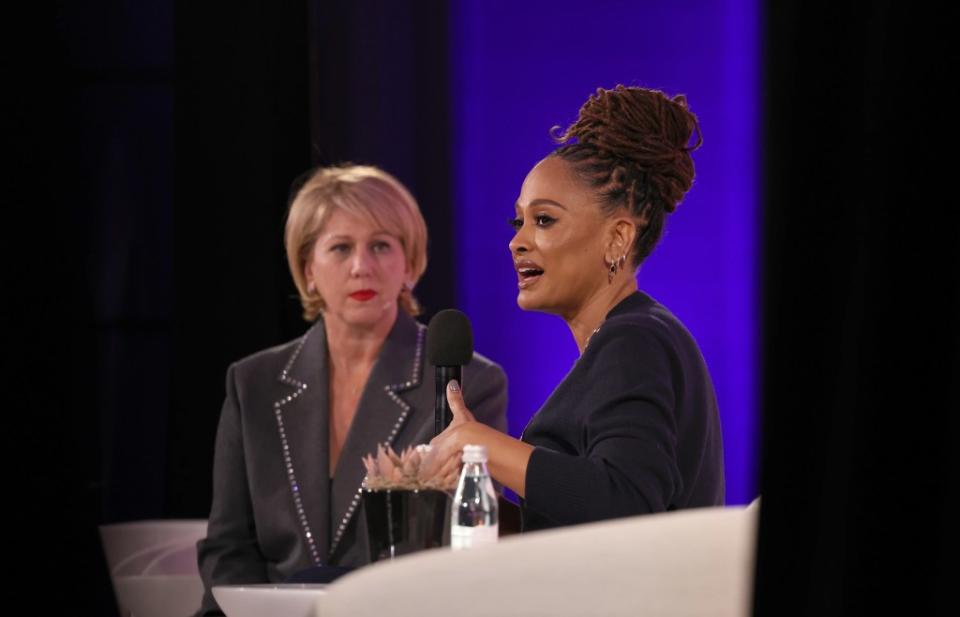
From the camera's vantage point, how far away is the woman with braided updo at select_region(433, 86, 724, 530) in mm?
1958

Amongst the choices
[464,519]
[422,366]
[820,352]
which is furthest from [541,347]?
[820,352]

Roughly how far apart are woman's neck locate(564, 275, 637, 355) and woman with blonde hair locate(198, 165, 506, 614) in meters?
0.83

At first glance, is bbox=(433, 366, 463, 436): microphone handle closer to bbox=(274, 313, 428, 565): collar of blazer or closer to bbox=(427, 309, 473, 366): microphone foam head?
bbox=(427, 309, 473, 366): microphone foam head

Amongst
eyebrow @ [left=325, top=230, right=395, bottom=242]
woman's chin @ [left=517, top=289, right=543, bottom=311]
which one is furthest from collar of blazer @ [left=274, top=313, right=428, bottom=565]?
woman's chin @ [left=517, top=289, right=543, bottom=311]

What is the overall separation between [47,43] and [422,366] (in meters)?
1.40

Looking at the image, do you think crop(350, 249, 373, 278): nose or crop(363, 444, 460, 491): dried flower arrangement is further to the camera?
crop(350, 249, 373, 278): nose

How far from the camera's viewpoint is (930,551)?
152 cm

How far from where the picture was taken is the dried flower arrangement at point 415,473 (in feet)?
6.37

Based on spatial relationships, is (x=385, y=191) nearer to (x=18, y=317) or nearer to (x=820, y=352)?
(x=18, y=317)

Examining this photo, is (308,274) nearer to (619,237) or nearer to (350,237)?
(350,237)

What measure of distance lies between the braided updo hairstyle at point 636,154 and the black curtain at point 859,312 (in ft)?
2.05

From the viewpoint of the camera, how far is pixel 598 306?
226cm

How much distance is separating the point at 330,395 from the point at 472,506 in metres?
1.49

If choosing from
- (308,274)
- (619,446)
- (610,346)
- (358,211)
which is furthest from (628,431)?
(308,274)
